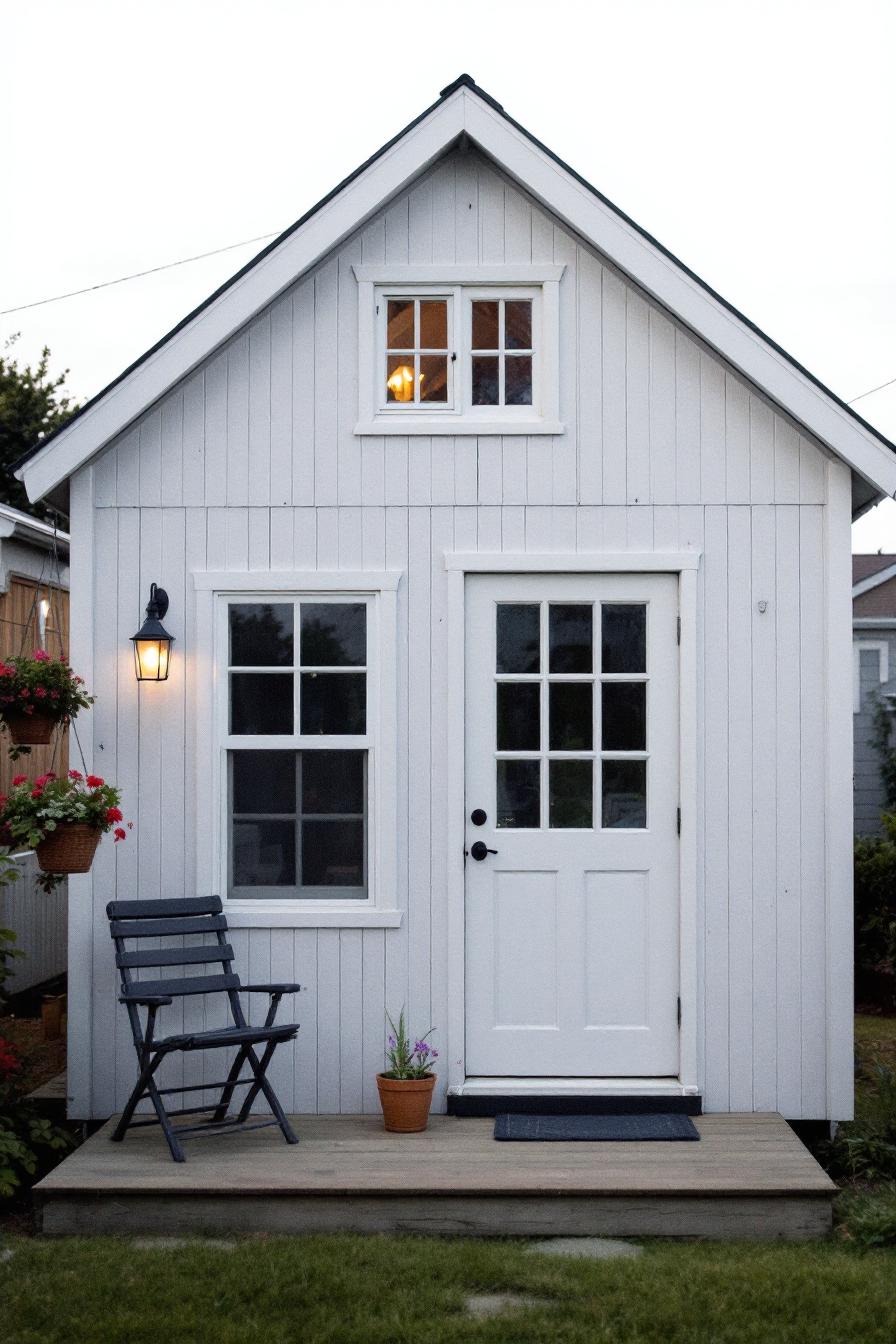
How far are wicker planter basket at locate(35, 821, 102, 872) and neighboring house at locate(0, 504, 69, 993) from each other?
336 cm

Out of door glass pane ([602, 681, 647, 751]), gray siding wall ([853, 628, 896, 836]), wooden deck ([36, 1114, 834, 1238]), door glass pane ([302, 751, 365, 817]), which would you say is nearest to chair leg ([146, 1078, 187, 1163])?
wooden deck ([36, 1114, 834, 1238])

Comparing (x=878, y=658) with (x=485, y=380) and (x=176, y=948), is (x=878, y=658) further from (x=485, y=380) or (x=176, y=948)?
(x=176, y=948)

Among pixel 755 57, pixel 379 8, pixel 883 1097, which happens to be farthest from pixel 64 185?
pixel 883 1097

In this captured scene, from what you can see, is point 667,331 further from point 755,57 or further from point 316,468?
point 755,57

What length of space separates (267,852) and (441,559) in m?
1.52

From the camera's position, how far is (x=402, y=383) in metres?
6.35

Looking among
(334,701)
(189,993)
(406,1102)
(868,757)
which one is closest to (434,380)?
(334,701)

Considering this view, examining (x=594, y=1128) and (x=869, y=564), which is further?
(x=869, y=564)

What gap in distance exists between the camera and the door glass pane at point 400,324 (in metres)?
6.35

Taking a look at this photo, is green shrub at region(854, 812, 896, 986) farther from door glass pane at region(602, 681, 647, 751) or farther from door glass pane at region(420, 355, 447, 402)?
door glass pane at region(420, 355, 447, 402)

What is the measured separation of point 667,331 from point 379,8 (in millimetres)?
3442

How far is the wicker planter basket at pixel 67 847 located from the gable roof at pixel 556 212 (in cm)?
166

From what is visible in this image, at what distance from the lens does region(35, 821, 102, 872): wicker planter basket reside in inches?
225

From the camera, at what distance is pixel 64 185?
40.3 feet
